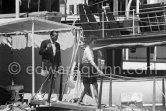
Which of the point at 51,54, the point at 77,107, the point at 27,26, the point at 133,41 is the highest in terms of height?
the point at 27,26

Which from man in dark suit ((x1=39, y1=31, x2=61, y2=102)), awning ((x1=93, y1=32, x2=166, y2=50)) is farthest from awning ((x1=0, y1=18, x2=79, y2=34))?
awning ((x1=93, y1=32, x2=166, y2=50))

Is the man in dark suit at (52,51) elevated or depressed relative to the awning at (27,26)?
depressed

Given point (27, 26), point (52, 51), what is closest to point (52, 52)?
point (52, 51)

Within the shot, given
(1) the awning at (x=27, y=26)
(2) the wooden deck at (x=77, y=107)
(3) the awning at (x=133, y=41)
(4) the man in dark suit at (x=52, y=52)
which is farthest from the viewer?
(4) the man in dark suit at (x=52, y=52)

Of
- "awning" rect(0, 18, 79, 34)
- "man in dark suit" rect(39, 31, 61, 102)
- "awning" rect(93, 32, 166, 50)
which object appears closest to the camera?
"awning" rect(0, 18, 79, 34)

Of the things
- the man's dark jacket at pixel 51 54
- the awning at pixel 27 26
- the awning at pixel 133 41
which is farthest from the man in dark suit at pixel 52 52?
the awning at pixel 133 41

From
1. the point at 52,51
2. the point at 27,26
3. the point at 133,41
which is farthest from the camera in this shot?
the point at 27,26

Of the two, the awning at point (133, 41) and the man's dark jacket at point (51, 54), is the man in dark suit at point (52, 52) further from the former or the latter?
the awning at point (133, 41)

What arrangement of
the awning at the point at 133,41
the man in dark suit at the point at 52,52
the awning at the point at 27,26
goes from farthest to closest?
the man in dark suit at the point at 52,52 < the awning at the point at 133,41 < the awning at the point at 27,26

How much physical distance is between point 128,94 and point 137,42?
65.0 inches

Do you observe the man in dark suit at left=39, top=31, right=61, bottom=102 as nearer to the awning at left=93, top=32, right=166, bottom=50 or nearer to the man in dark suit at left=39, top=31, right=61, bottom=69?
the man in dark suit at left=39, top=31, right=61, bottom=69

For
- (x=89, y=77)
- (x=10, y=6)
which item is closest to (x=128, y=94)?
(x=89, y=77)

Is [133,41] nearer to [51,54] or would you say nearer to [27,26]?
[51,54]

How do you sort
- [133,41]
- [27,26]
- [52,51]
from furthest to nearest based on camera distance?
[27,26] → [52,51] → [133,41]
